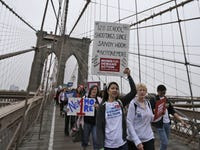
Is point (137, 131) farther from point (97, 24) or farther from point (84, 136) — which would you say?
point (97, 24)

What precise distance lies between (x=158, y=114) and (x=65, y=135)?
278cm

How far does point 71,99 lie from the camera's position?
3.75 meters

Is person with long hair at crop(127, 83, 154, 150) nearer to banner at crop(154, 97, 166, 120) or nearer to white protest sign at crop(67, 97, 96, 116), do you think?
banner at crop(154, 97, 166, 120)

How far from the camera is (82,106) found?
347 cm

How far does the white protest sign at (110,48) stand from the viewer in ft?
13.1

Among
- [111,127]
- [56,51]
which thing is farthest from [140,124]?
[56,51]

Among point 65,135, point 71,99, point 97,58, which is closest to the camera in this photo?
point 71,99

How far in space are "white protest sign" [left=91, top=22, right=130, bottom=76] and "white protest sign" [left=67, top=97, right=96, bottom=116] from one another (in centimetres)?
69

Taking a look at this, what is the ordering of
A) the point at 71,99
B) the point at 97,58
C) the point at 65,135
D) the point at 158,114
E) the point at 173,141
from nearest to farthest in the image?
the point at 158,114 → the point at 71,99 → the point at 97,58 → the point at 173,141 → the point at 65,135

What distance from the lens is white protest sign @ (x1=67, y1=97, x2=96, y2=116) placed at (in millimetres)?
3385

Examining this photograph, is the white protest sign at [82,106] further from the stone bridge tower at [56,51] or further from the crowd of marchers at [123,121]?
the crowd of marchers at [123,121]

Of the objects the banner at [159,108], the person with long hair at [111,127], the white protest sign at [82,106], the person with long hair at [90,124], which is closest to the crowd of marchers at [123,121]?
the person with long hair at [111,127]

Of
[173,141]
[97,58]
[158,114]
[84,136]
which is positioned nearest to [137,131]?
[158,114]

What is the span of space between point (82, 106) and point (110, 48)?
4.17ft
